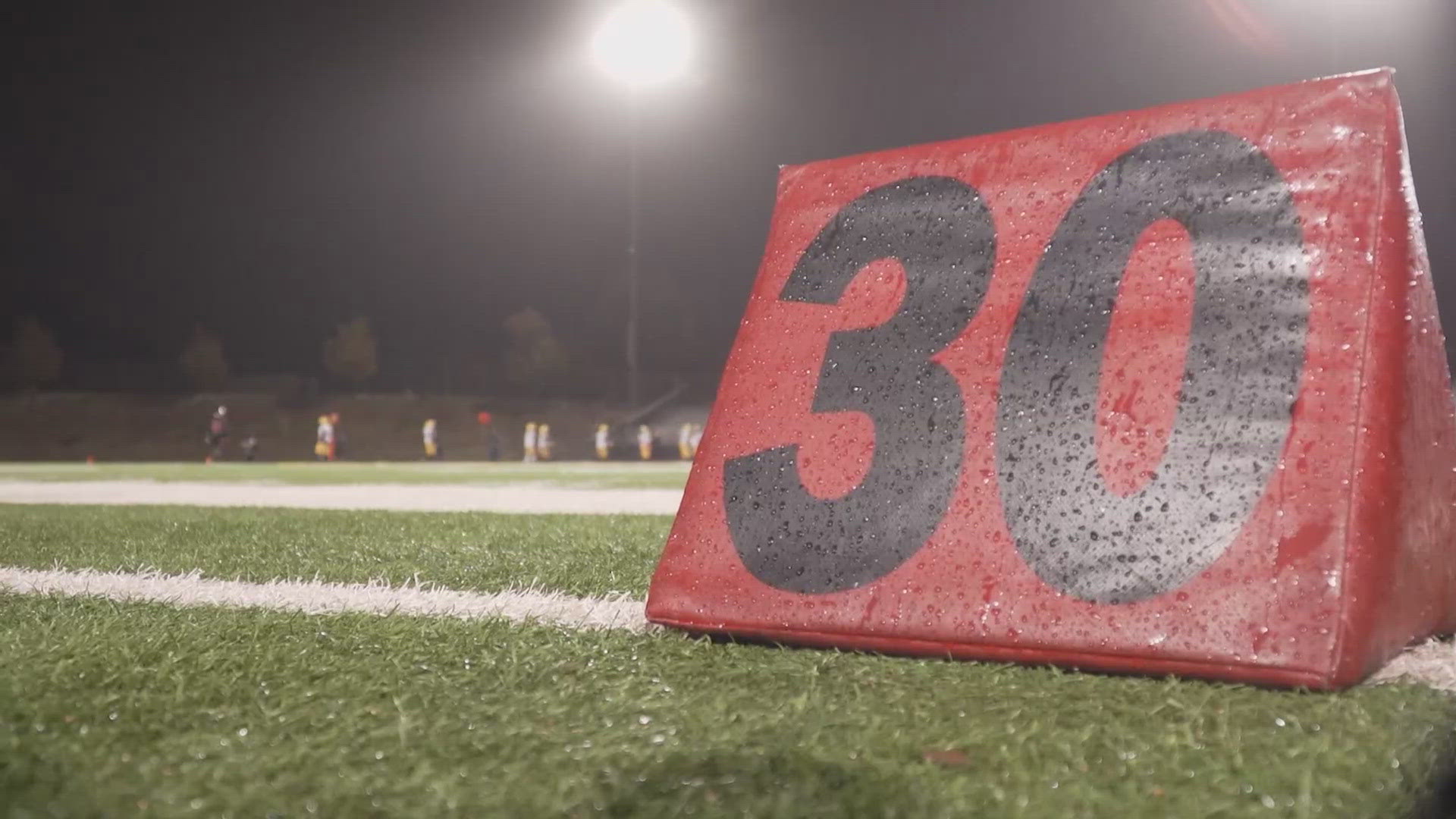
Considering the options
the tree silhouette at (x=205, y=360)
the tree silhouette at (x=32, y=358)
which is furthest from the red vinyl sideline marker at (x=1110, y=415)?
the tree silhouette at (x=32, y=358)

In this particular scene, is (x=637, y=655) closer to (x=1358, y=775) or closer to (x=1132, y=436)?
(x=1132, y=436)

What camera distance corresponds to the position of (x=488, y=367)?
37.6m

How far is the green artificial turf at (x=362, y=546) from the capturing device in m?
2.91

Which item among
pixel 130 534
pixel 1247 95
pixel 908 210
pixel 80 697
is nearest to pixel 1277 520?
pixel 1247 95

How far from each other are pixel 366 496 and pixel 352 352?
3689 cm

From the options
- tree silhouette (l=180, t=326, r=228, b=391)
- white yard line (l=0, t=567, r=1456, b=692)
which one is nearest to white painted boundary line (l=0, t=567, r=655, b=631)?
white yard line (l=0, t=567, r=1456, b=692)

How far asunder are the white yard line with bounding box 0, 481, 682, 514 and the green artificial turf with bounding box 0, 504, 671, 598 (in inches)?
38.7

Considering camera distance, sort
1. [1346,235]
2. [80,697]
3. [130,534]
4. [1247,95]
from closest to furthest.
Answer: [80,697], [1346,235], [1247,95], [130,534]

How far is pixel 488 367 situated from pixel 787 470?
36.7 meters

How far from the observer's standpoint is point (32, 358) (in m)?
36.1

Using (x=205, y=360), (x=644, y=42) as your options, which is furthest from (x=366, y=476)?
(x=205, y=360)

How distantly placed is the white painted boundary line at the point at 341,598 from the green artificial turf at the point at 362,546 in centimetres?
12

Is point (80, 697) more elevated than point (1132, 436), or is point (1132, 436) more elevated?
point (1132, 436)

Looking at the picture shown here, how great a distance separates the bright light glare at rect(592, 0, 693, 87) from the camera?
18609 millimetres
